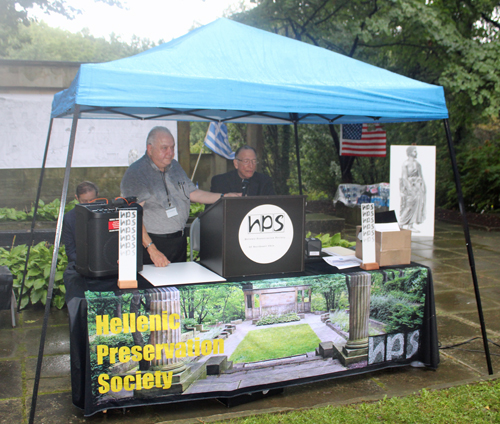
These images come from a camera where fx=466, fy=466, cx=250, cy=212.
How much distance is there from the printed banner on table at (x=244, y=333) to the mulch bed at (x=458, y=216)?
8399 mm

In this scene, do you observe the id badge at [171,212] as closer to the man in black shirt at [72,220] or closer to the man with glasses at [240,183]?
the man in black shirt at [72,220]

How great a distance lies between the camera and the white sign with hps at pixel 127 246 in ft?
9.05

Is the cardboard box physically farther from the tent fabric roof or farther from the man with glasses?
the man with glasses

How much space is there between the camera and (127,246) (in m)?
2.80

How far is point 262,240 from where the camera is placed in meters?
3.05

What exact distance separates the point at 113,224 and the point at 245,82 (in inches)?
47.4

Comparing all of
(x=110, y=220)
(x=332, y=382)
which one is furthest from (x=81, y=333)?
(x=332, y=382)

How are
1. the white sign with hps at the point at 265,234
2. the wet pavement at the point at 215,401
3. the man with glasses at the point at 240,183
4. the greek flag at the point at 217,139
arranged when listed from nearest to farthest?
1. the wet pavement at the point at 215,401
2. the white sign with hps at the point at 265,234
3. the man with glasses at the point at 240,183
4. the greek flag at the point at 217,139

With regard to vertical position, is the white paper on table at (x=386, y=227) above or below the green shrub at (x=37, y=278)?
above

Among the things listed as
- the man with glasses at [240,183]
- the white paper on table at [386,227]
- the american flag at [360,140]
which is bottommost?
the white paper on table at [386,227]

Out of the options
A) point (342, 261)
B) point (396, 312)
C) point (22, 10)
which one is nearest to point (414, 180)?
point (342, 261)

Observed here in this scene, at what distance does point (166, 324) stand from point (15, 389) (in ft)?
4.23

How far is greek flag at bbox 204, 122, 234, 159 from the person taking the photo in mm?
7809

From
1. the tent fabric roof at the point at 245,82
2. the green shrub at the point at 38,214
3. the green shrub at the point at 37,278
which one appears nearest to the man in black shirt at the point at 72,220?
the tent fabric roof at the point at 245,82
